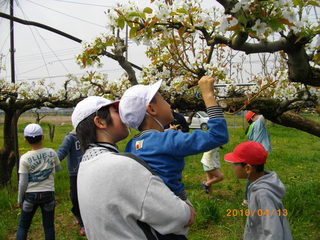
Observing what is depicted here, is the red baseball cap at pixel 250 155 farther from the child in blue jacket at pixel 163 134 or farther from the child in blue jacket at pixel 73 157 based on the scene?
the child in blue jacket at pixel 73 157

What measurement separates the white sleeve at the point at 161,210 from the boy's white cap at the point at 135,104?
0.37 m

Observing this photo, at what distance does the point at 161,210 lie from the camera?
104cm

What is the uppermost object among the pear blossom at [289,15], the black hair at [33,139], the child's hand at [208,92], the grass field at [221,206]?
the pear blossom at [289,15]

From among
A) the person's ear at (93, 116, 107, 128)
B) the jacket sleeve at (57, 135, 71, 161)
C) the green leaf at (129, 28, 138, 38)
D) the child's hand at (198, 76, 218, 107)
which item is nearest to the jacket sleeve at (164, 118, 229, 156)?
the child's hand at (198, 76, 218, 107)

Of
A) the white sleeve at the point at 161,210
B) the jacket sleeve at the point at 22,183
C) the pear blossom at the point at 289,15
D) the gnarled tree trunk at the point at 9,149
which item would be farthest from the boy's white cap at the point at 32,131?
the gnarled tree trunk at the point at 9,149

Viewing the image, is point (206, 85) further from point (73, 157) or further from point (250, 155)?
point (73, 157)

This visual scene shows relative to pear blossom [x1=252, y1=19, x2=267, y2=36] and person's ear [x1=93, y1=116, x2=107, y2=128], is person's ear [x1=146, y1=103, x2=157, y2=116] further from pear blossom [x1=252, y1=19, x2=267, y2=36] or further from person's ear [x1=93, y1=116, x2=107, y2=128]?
pear blossom [x1=252, y1=19, x2=267, y2=36]

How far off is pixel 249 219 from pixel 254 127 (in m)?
3.71

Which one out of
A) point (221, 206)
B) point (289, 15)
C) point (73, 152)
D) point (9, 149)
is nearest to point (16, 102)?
point (9, 149)

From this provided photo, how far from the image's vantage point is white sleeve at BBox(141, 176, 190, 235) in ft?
3.41

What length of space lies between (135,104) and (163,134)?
0.18 metres

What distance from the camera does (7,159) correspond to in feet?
18.3

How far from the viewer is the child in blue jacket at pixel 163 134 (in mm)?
1353

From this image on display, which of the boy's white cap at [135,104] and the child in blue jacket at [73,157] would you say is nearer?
the boy's white cap at [135,104]
